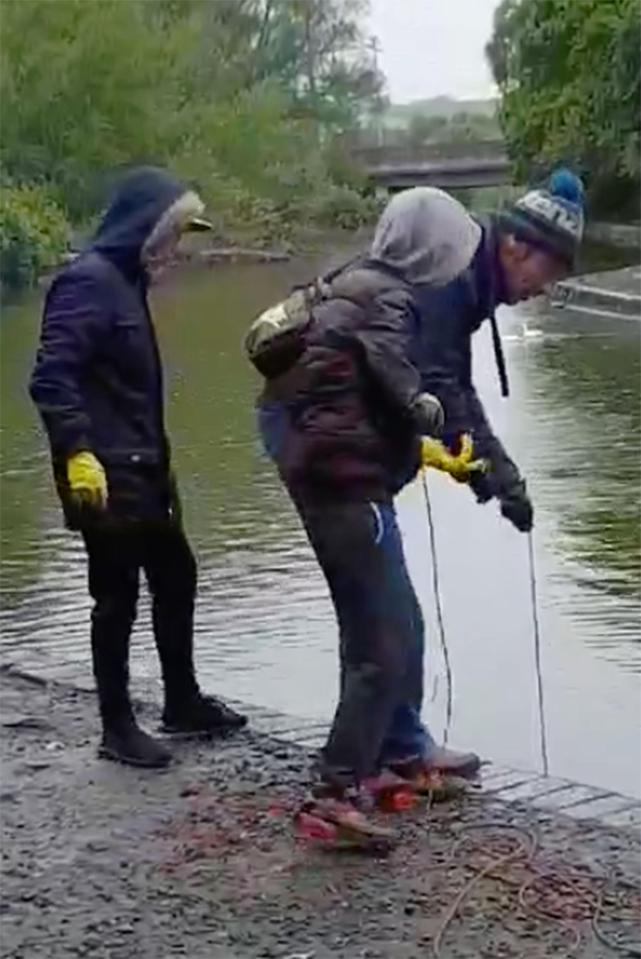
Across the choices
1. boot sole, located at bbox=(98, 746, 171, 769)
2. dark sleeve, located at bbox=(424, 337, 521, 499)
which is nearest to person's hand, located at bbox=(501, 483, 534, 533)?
dark sleeve, located at bbox=(424, 337, 521, 499)

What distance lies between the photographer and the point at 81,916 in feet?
17.3

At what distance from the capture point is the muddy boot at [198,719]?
6965mm

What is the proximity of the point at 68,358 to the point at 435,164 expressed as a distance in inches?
2509

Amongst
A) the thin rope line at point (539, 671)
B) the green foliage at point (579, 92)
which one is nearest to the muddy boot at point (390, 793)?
the thin rope line at point (539, 671)

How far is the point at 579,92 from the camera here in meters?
45.6

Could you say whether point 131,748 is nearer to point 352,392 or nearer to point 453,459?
point 453,459

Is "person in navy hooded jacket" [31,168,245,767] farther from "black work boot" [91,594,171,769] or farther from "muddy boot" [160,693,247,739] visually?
"muddy boot" [160,693,247,739]

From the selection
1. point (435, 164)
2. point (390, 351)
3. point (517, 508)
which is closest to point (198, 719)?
point (517, 508)

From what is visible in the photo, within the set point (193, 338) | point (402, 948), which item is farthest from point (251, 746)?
point (193, 338)

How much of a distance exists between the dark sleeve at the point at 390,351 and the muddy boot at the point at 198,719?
5.79 feet

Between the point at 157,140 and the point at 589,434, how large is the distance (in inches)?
1581

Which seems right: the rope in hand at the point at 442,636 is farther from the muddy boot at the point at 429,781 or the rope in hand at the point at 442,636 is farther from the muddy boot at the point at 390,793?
the muddy boot at the point at 390,793

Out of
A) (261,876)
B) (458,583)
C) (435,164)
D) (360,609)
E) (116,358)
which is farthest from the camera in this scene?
(435,164)

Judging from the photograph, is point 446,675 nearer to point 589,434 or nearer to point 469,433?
point 469,433
